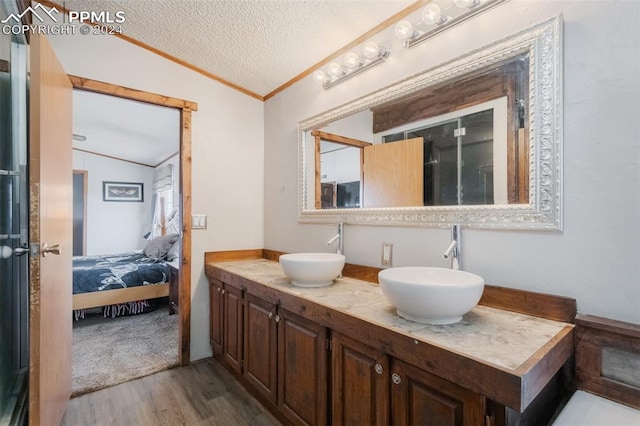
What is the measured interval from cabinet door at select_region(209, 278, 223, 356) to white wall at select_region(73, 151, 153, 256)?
15.0 feet

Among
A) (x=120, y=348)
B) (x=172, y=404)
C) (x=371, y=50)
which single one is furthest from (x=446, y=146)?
(x=120, y=348)

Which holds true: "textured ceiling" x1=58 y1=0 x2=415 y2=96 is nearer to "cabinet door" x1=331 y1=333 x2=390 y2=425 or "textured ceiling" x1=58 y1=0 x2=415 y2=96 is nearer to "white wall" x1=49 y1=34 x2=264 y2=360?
"white wall" x1=49 y1=34 x2=264 y2=360

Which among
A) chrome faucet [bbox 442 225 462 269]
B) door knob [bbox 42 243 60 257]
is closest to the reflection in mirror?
chrome faucet [bbox 442 225 462 269]

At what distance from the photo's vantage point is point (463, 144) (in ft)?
4.71

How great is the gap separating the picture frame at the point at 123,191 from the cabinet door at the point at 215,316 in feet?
15.5

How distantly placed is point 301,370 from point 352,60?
1.75 metres

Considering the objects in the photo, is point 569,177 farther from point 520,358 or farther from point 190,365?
point 190,365

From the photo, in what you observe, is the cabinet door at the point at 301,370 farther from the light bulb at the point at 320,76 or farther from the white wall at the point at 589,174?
the light bulb at the point at 320,76

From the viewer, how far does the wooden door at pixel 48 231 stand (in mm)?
1311

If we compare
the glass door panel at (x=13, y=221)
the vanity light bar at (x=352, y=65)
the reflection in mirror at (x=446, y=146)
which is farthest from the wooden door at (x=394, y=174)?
the glass door panel at (x=13, y=221)

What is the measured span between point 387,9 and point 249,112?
4.92ft

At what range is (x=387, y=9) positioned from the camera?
5.39 ft

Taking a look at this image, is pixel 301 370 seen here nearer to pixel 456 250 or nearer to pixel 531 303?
pixel 456 250

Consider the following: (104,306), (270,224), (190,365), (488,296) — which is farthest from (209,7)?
(104,306)
